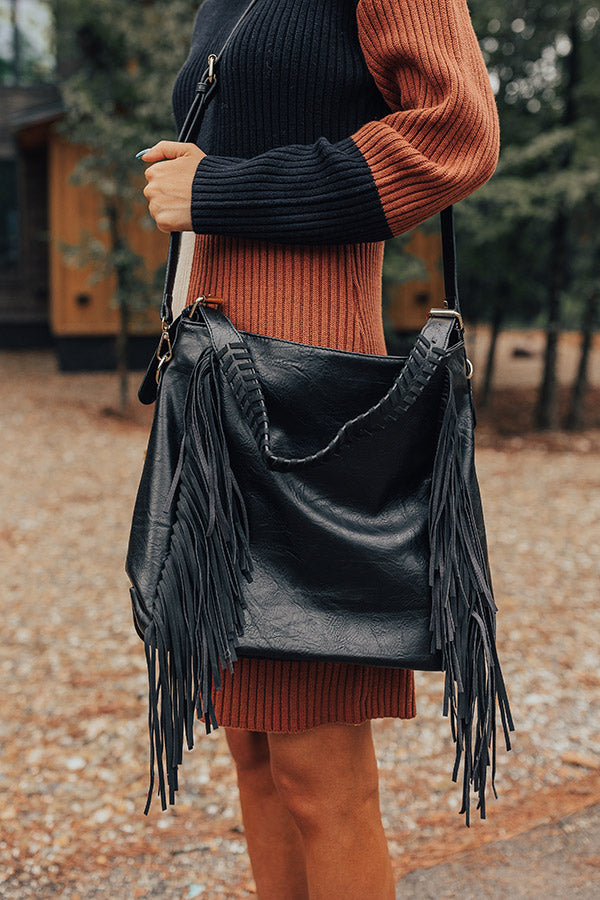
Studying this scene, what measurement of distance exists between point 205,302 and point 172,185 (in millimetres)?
182

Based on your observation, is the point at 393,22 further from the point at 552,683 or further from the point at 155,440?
the point at 552,683

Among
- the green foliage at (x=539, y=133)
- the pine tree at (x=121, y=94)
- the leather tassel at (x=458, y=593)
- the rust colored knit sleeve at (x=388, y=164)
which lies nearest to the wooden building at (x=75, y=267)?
the pine tree at (x=121, y=94)

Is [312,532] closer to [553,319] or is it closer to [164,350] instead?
[164,350]

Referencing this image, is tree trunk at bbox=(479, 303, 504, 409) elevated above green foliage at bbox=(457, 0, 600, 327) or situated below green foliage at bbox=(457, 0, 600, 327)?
below

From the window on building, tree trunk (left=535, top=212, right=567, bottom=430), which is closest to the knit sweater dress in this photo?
tree trunk (left=535, top=212, right=567, bottom=430)

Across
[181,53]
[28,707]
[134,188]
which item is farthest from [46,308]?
[28,707]

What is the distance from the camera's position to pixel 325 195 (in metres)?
1.13

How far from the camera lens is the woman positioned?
1.14 metres

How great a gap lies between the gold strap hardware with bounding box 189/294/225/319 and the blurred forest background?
7.65m

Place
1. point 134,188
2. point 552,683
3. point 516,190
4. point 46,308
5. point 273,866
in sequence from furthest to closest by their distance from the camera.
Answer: point 46,308 → point 134,188 → point 516,190 → point 552,683 → point 273,866

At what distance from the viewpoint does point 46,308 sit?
16094 mm

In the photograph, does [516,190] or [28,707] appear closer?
[28,707]

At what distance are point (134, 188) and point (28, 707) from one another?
25.6ft

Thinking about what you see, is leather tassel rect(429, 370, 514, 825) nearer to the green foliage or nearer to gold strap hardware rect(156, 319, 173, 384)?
gold strap hardware rect(156, 319, 173, 384)
